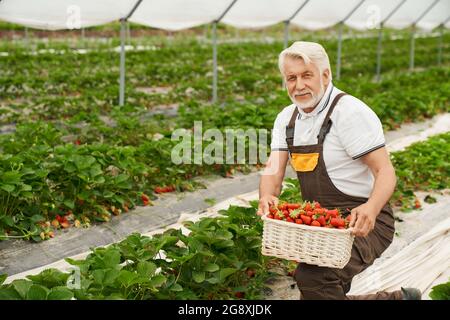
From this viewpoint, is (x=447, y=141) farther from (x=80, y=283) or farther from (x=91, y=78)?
(x=91, y=78)

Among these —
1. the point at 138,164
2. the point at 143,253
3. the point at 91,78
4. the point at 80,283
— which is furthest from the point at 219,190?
the point at 91,78

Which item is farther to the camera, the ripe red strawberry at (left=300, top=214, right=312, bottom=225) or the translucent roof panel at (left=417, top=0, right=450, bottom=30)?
the translucent roof panel at (left=417, top=0, right=450, bottom=30)

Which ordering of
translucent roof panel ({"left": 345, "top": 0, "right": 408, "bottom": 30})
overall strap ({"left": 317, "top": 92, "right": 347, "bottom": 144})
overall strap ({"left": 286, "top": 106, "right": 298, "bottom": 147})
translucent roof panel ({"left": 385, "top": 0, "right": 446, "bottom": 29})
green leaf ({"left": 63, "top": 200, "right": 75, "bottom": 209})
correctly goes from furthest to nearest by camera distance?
translucent roof panel ({"left": 385, "top": 0, "right": 446, "bottom": 29}) < translucent roof panel ({"left": 345, "top": 0, "right": 408, "bottom": 30}) < green leaf ({"left": 63, "top": 200, "right": 75, "bottom": 209}) < overall strap ({"left": 286, "top": 106, "right": 298, "bottom": 147}) < overall strap ({"left": 317, "top": 92, "right": 347, "bottom": 144})

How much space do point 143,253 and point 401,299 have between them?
4.02 ft

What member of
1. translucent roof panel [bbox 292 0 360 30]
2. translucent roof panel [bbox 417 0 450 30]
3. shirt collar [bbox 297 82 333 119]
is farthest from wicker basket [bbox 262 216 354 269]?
translucent roof panel [bbox 417 0 450 30]

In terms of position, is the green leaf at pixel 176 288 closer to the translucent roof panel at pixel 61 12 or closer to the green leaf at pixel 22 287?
the green leaf at pixel 22 287

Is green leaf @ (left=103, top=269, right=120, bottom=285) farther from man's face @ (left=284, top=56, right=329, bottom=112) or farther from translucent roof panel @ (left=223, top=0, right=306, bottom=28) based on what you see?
translucent roof panel @ (left=223, top=0, right=306, bottom=28)

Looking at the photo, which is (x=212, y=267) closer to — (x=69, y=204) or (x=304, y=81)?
(x=304, y=81)

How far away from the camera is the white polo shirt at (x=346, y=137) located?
8.90 ft

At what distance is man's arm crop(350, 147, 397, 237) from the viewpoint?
258 centimetres

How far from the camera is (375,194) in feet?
8.66

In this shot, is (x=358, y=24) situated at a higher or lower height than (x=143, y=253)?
higher

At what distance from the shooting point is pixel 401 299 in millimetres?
2805

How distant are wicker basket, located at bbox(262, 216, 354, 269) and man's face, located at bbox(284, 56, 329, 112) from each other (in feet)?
1.87
